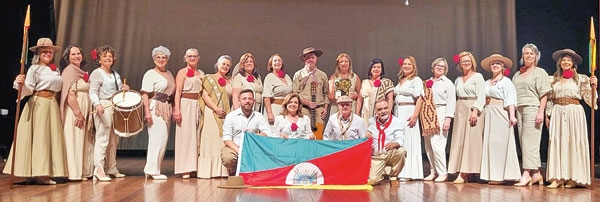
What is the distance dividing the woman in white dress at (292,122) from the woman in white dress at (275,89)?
0.71 m

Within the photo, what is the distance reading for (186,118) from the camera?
260 inches

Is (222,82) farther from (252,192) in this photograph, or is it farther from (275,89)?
(252,192)

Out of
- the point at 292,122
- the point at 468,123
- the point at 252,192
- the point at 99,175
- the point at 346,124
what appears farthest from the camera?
the point at 468,123

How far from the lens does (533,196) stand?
17.4 ft

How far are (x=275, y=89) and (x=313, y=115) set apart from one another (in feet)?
1.52

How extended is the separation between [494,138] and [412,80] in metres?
0.97

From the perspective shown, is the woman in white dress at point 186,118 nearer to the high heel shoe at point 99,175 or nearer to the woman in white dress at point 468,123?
the high heel shoe at point 99,175

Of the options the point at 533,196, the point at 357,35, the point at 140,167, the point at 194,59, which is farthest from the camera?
the point at 357,35

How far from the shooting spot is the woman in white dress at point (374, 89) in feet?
22.3

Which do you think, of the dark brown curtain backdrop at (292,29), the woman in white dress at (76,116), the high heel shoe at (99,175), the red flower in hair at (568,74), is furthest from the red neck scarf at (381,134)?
the dark brown curtain backdrop at (292,29)

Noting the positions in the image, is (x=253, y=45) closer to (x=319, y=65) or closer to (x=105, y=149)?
(x=319, y=65)

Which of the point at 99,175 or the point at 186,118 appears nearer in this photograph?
the point at 99,175

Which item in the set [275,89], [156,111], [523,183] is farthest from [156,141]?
[523,183]

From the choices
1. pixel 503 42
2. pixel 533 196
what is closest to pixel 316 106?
pixel 533 196
